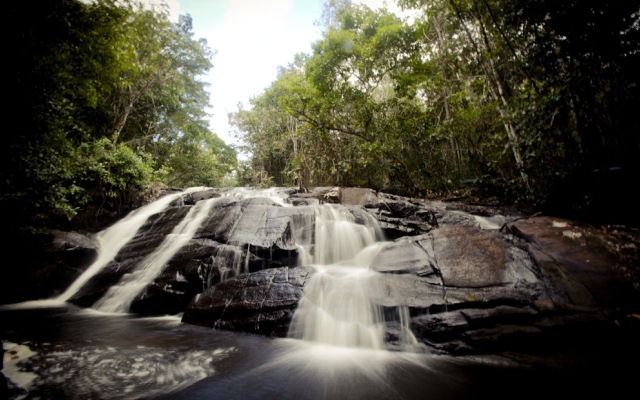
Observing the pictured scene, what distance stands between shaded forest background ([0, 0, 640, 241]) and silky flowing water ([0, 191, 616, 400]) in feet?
12.1

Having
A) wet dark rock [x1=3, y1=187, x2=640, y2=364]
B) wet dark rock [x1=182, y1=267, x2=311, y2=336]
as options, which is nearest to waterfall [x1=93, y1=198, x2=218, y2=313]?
wet dark rock [x1=3, y1=187, x2=640, y2=364]

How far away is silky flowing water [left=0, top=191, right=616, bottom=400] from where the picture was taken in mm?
2703

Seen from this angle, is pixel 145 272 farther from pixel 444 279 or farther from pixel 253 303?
pixel 444 279

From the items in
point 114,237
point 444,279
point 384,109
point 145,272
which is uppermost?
point 384,109

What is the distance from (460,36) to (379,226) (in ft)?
31.6

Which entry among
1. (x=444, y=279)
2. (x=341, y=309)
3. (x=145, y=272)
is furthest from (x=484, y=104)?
(x=145, y=272)

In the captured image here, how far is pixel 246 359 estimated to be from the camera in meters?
3.41

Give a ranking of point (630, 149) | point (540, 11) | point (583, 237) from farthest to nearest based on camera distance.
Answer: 1. point (540, 11)
2. point (630, 149)
3. point (583, 237)

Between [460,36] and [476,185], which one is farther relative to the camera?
[460,36]

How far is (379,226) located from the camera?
756 centimetres

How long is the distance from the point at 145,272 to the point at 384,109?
10.4 m

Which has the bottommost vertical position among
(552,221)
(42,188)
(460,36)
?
(552,221)

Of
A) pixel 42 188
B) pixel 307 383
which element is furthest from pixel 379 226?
pixel 42 188

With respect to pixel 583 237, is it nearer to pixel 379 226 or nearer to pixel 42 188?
pixel 379 226
